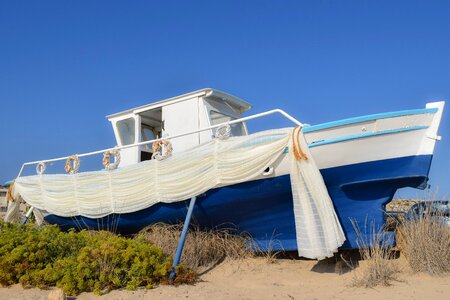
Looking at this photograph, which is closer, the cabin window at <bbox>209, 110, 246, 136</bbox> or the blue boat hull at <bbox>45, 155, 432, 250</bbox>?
the blue boat hull at <bbox>45, 155, 432, 250</bbox>

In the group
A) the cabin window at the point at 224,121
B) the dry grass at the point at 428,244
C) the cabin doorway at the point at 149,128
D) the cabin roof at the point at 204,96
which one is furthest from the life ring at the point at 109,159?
the dry grass at the point at 428,244

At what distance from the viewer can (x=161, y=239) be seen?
7473 mm

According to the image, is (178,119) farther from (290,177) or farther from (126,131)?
(290,177)

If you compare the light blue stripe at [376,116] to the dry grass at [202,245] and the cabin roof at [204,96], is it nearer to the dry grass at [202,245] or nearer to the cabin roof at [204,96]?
the dry grass at [202,245]

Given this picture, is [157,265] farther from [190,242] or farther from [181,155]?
[181,155]

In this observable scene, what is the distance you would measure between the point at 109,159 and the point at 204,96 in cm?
235

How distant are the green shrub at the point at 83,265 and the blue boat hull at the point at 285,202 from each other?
152 cm

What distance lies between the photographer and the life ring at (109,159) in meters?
8.41

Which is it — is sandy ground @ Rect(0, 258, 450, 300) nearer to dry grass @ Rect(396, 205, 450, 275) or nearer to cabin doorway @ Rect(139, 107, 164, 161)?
dry grass @ Rect(396, 205, 450, 275)

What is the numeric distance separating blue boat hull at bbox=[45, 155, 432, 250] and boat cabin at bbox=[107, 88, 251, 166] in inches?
60.5

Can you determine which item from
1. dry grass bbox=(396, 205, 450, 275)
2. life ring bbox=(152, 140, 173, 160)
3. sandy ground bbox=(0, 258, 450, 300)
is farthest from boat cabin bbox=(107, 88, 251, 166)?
dry grass bbox=(396, 205, 450, 275)

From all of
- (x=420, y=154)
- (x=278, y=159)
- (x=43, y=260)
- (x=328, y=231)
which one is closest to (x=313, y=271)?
(x=328, y=231)

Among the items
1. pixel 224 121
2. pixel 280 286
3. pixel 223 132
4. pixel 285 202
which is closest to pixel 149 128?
pixel 224 121

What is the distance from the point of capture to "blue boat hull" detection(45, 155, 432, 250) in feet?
21.2
